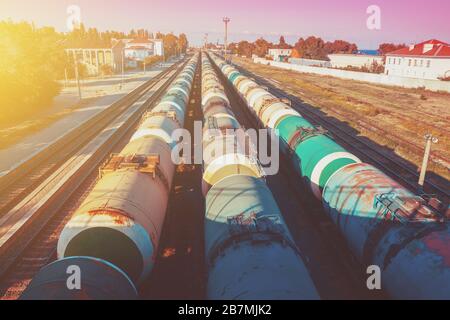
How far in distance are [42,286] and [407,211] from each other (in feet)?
30.0

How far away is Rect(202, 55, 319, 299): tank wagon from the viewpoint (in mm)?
6906

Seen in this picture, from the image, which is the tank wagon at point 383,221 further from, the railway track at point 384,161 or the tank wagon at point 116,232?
the tank wagon at point 116,232

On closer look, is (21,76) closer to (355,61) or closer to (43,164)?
(43,164)

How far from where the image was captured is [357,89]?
6175 centimetres

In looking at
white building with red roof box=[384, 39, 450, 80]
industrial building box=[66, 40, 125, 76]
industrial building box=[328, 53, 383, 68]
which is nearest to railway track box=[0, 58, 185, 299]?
industrial building box=[66, 40, 125, 76]

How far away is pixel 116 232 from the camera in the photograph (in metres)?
8.97

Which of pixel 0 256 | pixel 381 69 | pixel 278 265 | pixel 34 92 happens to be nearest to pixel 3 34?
pixel 34 92

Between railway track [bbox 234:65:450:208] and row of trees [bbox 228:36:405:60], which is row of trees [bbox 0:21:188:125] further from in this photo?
row of trees [bbox 228:36:405:60]

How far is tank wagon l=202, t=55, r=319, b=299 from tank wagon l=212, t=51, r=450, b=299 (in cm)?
270

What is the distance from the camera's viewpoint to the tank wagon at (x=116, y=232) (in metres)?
6.76

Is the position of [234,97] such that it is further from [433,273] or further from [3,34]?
[433,273]

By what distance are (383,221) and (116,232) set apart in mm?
7561

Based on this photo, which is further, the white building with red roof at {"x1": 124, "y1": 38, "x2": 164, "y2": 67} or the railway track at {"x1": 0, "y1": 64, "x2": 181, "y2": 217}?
the white building with red roof at {"x1": 124, "y1": 38, "x2": 164, "y2": 67}

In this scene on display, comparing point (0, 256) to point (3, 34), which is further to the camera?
point (3, 34)
